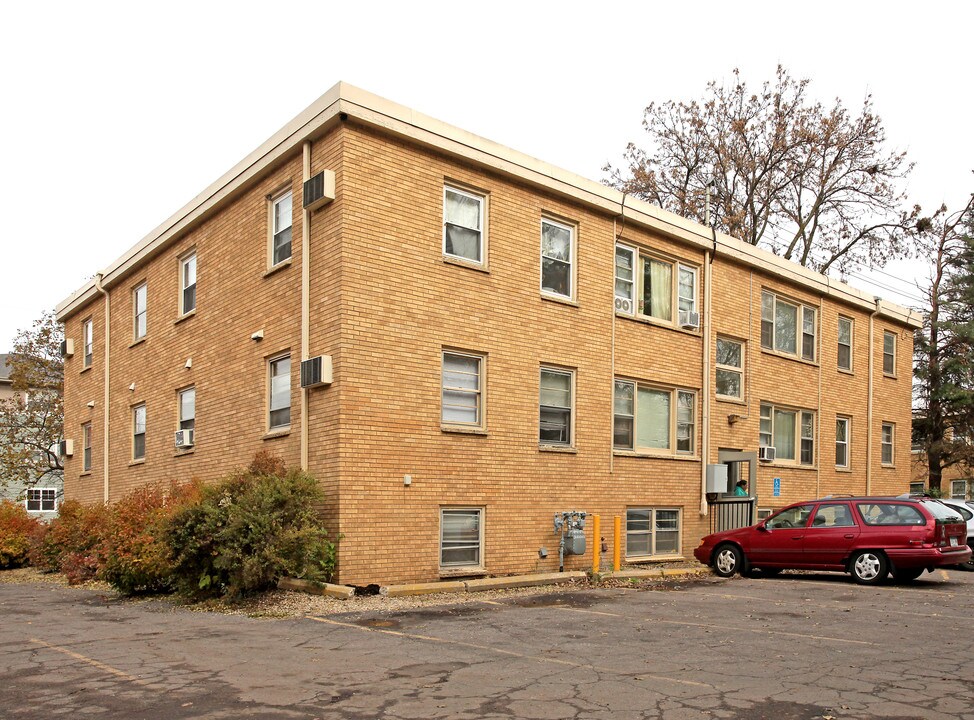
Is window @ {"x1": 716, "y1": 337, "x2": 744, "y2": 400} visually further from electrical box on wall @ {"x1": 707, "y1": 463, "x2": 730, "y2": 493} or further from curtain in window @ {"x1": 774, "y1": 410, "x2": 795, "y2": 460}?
curtain in window @ {"x1": 774, "y1": 410, "x2": 795, "y2": 460}

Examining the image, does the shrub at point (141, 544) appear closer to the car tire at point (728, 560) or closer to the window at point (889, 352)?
the car tire at point (728, 560)

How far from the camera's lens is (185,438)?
19031 mm

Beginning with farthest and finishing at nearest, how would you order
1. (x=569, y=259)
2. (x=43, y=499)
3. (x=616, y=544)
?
1. (x=43, y=499)
2. (x=569, y=259)
3. (x=616, y=544)

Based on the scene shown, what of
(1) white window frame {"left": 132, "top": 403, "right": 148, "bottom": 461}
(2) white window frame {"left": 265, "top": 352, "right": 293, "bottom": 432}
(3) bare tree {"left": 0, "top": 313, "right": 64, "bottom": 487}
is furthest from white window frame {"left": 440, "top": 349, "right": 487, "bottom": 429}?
(3) bare tree {"left": 0, "top": 313, "right": 64, "bottom": 487}

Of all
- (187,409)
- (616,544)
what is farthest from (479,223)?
(187,409)

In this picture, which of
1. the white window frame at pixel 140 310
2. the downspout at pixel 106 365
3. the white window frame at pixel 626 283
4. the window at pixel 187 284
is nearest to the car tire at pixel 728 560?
the white window frame at pixel 626 283

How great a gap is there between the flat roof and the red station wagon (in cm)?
669

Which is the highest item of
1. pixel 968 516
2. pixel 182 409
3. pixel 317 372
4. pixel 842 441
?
pixel 317 372

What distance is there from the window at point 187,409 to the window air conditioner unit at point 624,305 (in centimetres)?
881

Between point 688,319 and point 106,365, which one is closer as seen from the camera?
point 688,319

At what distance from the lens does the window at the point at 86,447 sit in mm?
24875

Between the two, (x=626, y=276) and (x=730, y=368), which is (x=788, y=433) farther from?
(x=626, y=276)

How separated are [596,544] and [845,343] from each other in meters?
13.0

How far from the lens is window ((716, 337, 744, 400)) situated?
22.0 meters
